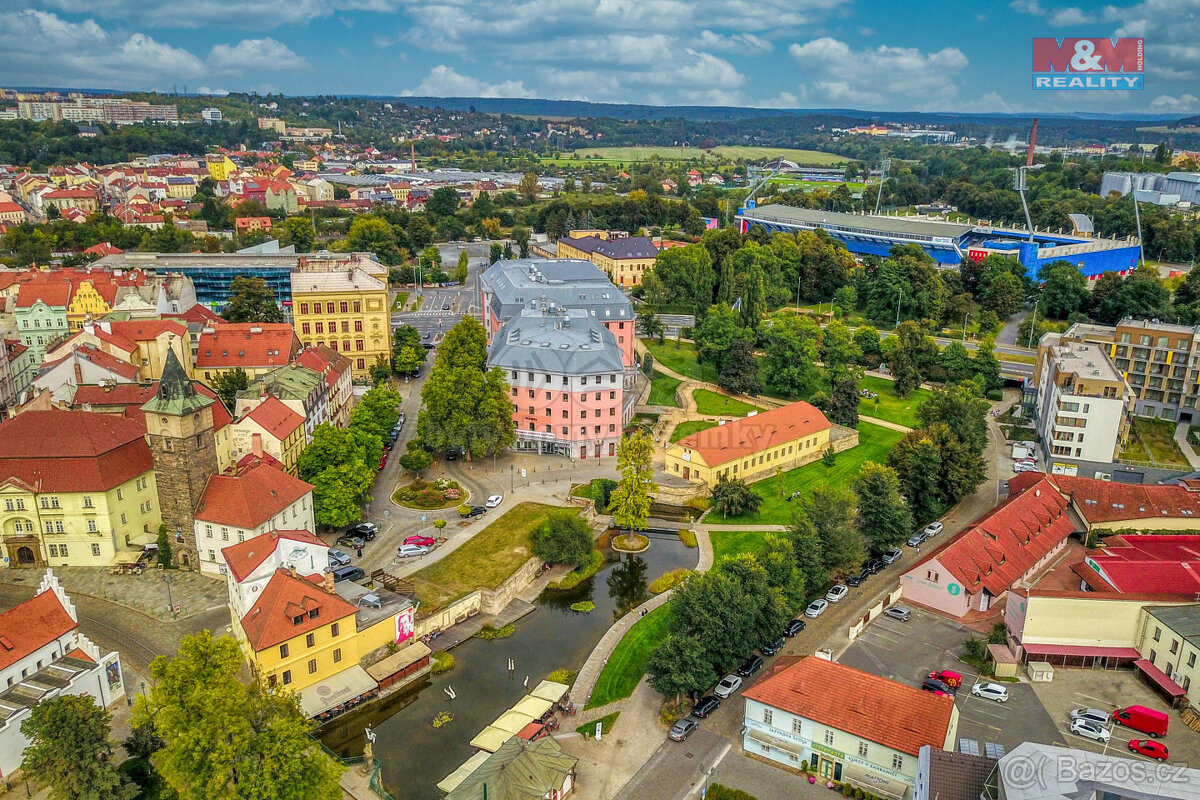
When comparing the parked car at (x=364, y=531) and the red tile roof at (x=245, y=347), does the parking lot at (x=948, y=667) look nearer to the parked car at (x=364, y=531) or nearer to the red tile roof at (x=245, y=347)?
the parked car at (x=364, y=531)

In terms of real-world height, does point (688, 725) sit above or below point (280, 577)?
below

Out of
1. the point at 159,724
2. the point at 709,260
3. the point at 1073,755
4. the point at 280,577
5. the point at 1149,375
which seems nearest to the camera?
the point at 1073,755

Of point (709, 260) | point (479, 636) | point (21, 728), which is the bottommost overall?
point (479, 636)

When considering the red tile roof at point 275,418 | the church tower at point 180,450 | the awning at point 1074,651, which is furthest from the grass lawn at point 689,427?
the church tower at point 180,450

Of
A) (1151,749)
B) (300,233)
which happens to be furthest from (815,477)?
(300,233)

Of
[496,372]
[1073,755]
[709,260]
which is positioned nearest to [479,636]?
[496,372]

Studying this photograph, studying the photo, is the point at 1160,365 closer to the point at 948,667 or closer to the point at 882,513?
the point at 882,513

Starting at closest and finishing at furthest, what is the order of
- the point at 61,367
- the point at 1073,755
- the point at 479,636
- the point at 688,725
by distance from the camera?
the point at 1073,755 < the point at 688,725 < the point at 479,636 < the point at 61,367

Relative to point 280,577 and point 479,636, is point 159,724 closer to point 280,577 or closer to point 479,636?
point 280,577
